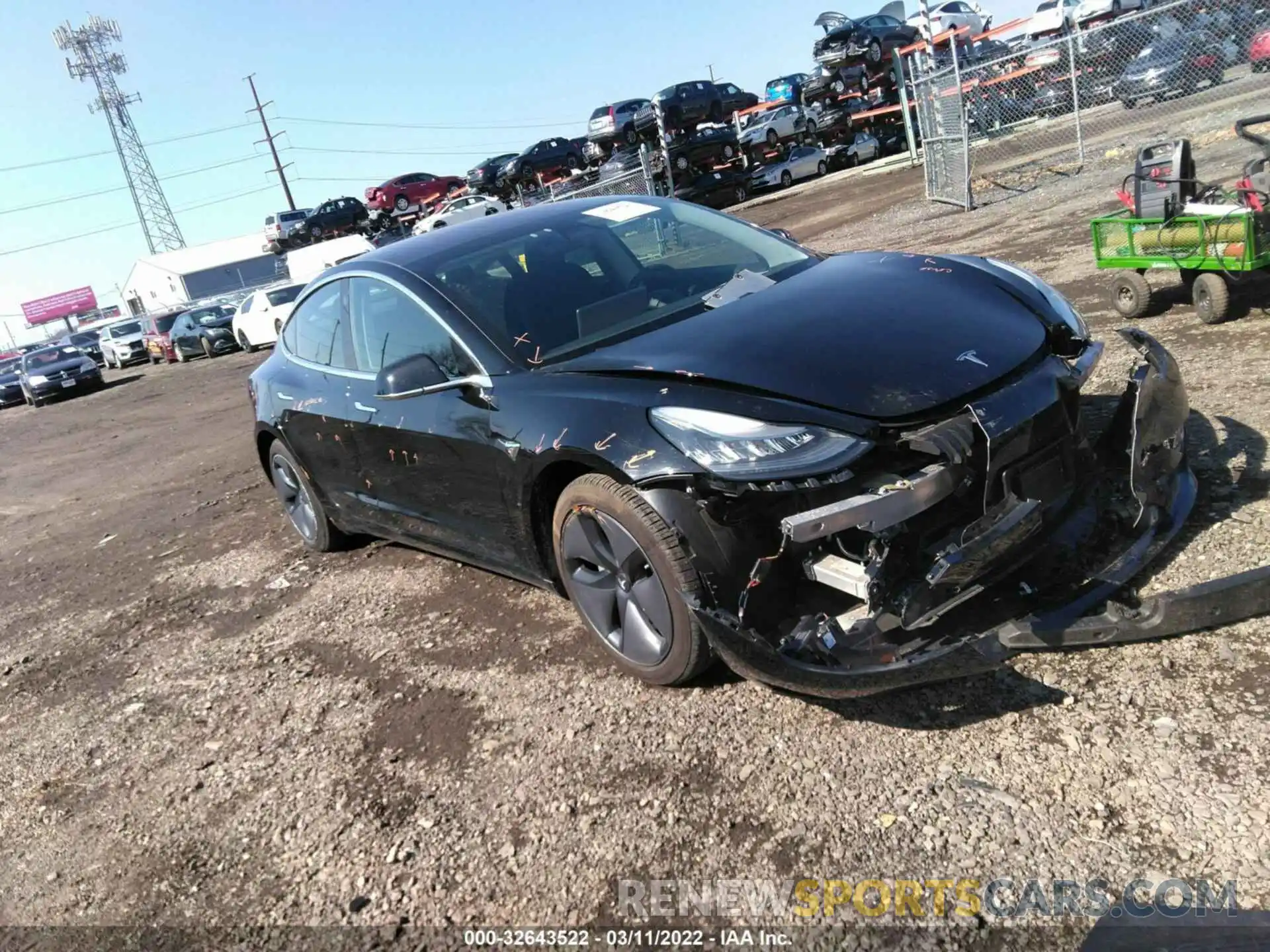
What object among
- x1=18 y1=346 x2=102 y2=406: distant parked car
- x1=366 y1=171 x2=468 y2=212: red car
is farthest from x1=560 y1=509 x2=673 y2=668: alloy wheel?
x1=366 y1=171 x2=468 y2=212: red car

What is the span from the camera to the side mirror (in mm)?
3621

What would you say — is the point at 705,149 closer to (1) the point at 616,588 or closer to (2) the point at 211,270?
(1) the point at 616,588

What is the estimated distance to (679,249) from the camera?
4332mm

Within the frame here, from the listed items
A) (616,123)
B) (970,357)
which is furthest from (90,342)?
(970,357)

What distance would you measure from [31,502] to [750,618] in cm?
1028

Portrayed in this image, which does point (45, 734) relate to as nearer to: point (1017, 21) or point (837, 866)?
point (837, 866)

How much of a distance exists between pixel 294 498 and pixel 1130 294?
223 inches

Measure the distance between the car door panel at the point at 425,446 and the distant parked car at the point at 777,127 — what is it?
93.9 feet

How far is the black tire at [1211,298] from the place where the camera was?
5.86 meters

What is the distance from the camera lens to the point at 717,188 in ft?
97.4

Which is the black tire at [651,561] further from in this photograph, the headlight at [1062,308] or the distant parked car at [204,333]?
the distant parked car at [204,333]

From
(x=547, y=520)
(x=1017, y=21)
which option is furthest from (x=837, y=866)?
(x=1017, y=21)

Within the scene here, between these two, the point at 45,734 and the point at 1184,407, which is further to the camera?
the point at 45,734

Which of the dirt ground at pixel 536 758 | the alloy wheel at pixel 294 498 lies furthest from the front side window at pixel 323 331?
the dirt ground at pixel 536 758
